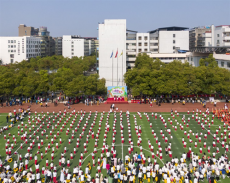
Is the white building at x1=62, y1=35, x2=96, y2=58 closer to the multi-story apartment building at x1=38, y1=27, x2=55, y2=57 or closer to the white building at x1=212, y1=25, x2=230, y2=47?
the multi-story apartment building at x1=38, y1=27, x2=55, y2=57

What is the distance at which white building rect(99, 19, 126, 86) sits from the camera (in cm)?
5216

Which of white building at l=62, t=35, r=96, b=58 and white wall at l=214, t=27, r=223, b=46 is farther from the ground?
white building at l=62, t=35, r=96, b=58

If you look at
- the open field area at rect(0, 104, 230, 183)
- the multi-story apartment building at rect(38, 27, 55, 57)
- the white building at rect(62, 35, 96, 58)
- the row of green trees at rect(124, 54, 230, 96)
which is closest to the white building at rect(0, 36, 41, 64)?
the multi-story apartment building at rect(38, 27, 55, 57)

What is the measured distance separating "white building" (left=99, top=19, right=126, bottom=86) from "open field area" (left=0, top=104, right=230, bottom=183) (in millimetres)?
20742

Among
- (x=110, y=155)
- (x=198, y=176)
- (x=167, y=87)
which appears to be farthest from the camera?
(x=167, y=87)

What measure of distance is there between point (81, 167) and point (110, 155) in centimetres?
274

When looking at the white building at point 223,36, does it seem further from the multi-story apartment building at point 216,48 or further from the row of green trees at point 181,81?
the row of green trees at point 181,81

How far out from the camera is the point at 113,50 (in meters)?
52.3

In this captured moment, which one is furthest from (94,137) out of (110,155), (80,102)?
(80,102)

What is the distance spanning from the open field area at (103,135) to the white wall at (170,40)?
3891 cm

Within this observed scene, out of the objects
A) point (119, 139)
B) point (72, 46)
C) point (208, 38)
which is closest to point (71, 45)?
point (72, 46)

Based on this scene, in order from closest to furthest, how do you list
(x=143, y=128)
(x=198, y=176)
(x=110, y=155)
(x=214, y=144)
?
(x=198, y=176) < (x=110, y=155) < (x=214, y=144) < (x=143, y=128)

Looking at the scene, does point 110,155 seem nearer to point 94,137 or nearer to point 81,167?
point 81,167

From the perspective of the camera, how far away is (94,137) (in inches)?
928
